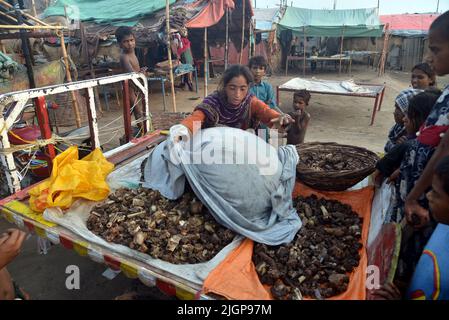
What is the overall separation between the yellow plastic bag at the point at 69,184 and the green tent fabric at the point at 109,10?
748 centimetres

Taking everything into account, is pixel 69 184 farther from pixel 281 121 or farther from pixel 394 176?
pixel 394 176

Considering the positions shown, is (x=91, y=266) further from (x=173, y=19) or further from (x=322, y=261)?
(x=173, y=19)

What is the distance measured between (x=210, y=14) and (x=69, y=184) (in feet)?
27.3

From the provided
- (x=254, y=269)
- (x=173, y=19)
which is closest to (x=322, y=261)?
(x=254, y=269)

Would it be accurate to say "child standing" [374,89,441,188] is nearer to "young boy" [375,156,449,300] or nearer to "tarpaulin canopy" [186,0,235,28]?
"young boy" [375,156,449,300]

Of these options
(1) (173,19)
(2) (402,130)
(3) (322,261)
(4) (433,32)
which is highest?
(1) (173,19)

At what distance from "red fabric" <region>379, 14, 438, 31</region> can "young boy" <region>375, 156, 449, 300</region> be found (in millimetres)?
22279

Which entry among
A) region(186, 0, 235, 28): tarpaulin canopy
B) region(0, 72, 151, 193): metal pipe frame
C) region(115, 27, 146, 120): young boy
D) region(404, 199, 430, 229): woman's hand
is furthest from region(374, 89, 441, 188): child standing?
region(186, 0, 235, 28): tarpaulin canopy

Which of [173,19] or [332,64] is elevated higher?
[173,19]

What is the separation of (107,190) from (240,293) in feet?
4.87

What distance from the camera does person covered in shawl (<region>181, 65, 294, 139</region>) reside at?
2760 mm

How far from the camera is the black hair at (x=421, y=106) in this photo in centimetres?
201

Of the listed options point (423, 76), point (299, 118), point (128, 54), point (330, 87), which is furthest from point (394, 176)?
point (330, 87)

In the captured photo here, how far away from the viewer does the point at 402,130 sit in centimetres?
276
